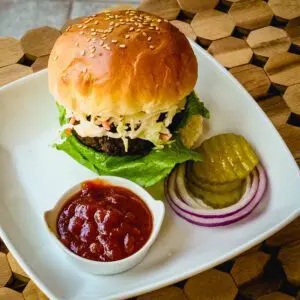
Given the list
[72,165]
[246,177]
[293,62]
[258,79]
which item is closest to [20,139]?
[72,165]

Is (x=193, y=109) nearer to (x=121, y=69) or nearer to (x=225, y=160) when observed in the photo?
(x=225, y=160)

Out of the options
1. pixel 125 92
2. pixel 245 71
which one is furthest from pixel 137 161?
pixel 245 71

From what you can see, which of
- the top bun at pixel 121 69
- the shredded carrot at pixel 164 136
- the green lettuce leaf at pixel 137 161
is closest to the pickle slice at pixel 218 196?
the green lettuce leaf at pixel 137 161

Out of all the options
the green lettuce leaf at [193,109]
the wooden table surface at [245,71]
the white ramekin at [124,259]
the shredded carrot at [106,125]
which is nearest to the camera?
the white ramekin at [124,259]

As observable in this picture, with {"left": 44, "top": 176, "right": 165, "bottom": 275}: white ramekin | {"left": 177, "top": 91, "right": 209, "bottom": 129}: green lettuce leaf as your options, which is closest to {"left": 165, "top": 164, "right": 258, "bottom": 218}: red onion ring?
{"left": 44, "top": 176, "right": 165, "bottom": 275}: white ramekin

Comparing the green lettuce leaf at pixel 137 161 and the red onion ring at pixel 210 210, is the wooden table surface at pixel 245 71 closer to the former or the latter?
the red onion ring at pixel 210 210

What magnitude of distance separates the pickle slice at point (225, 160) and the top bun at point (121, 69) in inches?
11.9

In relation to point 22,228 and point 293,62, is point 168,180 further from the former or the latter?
point 293,62

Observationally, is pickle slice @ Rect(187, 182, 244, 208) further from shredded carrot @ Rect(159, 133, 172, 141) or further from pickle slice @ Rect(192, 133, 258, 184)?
shredded carrot @ Rect(159, 133, 172, 141)

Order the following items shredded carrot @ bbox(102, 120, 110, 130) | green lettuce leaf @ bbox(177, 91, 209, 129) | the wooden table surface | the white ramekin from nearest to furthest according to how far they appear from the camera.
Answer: the white ramekin
the wooden table surface
shredded carrot @ bbox(102, 120, 110, 130)
green lettuce leaf @ bbox(177, 91, 209, 129)

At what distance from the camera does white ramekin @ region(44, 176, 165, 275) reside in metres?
2.35

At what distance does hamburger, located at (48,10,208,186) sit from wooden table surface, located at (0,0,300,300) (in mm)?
542

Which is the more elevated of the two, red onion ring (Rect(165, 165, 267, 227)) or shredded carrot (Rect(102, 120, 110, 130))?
shredded carrot (Rect(102, 120, 110, 130))

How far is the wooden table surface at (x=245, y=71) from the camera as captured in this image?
2.51 m
